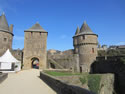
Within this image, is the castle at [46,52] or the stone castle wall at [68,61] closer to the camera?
the castle at [46,52]

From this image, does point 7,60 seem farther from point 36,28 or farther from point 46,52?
point 36,28

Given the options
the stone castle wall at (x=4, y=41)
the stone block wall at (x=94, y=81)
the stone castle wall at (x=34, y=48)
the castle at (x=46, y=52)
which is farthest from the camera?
the stone castle wall at (x=4, y=41)

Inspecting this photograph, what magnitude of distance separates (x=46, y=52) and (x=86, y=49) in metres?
8.79

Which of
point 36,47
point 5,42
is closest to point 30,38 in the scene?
point 36,47

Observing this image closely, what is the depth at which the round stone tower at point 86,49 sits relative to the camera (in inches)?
860

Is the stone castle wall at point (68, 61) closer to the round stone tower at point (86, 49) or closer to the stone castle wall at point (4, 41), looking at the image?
the round stone tower at point (86, 49)

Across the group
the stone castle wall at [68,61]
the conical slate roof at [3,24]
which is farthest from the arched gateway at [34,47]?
the conical slate roof at [3,24]

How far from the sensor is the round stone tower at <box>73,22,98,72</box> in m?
21.8

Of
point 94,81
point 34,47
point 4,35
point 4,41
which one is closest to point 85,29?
point 34,47

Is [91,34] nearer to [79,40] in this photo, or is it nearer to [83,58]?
[79,40]

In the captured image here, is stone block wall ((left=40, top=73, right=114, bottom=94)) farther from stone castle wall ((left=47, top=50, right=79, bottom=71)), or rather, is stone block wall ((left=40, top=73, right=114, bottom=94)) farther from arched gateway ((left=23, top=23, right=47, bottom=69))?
arched gateway ((left=23, top=23, right=47, bottom=69))

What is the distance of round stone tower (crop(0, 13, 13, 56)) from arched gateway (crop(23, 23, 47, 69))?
443 centimetres

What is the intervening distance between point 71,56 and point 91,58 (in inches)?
170

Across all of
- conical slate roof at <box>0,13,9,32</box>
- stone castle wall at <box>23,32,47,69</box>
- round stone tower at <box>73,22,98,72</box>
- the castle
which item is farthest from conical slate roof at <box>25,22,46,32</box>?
round stone tower at <box>73,22,98,72</box>
